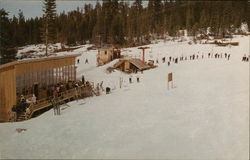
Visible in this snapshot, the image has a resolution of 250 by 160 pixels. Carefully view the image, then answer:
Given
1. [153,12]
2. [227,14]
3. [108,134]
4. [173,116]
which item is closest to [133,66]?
[173,116]

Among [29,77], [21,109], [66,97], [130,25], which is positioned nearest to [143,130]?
[21,109]

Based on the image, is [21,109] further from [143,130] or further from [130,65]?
[130,65]

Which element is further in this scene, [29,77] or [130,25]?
[130,25]

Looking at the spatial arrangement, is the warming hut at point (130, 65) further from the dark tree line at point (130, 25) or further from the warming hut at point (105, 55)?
the dark tree line at point (130, 25)

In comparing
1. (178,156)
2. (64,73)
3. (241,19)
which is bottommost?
(178,156)

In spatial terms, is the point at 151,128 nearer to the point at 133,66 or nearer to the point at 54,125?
the point at 54,125

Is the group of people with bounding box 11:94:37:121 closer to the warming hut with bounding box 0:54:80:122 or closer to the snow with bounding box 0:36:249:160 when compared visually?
the warming hut with bounding box 0:54:80:122

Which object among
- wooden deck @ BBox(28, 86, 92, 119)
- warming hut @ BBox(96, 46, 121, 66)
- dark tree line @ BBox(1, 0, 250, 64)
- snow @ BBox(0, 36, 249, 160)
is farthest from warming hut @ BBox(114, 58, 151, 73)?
dark tree line @ BBox(1, 0, 250, 64)
